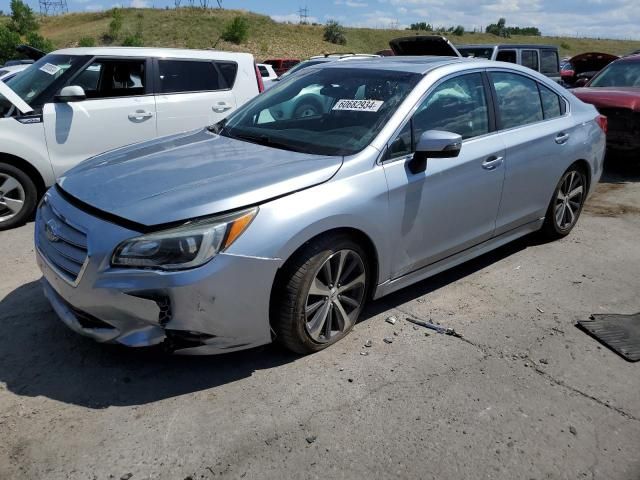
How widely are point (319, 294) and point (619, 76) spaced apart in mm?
8323

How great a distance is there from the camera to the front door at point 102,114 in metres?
A: 5.77

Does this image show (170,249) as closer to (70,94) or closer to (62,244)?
(62,244)

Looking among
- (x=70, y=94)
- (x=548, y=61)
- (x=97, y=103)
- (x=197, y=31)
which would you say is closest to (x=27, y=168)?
(x=70, y=94)

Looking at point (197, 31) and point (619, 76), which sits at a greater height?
point (197, 31)

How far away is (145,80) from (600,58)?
1427cm

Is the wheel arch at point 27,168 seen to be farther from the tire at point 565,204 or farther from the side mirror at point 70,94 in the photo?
the tire at point 565,204

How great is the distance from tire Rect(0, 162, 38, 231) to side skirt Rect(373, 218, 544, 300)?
12.7ft

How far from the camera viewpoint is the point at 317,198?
3.05 metres

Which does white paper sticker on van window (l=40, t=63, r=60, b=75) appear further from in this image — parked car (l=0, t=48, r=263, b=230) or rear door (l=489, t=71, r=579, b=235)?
rear door (l=489, t=71, r=579, b=235)

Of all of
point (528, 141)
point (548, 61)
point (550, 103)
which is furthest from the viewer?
point (548, 61)

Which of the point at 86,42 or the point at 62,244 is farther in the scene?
the point at 86,42

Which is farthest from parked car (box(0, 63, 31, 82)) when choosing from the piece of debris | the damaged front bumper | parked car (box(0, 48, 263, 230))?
the piece of debris

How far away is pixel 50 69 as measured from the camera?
6.10 m

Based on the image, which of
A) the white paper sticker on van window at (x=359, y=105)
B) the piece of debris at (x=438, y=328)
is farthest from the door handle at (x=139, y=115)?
the piece of debris at (x=438, y=328)
